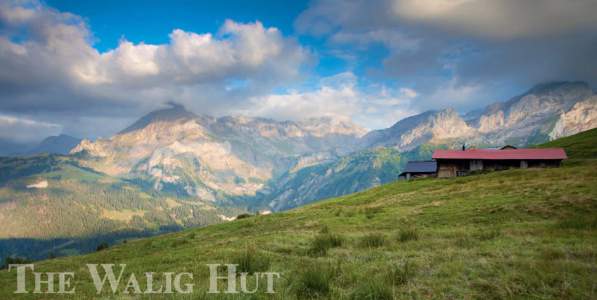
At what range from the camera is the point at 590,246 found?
9828mm

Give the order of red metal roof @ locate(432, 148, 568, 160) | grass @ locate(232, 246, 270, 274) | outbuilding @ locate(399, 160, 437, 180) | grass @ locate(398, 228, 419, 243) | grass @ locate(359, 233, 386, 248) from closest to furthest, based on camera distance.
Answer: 1. grass @ locate(232, 246, 270, 274)
2. grass @ locate(359, 233, 386, 248)
3. grass @ locate(398, 228, 419, 243)
4. red metal roof @ locate(432, 148, 568, 160)
5. outbuilding @ locate(399, 160, 437, 180)

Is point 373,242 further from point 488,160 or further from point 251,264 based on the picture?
point 488,160

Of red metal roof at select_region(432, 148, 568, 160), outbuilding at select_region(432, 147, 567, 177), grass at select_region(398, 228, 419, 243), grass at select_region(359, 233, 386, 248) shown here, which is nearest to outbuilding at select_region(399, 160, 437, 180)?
outbuilding at select_region(432, 147, 567, 177)

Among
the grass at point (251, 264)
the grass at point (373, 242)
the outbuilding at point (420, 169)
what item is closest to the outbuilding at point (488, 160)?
the outbuilding at point (420, 169)

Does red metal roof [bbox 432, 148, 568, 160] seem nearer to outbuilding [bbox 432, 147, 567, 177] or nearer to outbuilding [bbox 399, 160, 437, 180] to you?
outbuilding [bbox 432, 147, 567, 177]

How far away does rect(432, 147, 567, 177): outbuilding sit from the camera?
74.0 meters

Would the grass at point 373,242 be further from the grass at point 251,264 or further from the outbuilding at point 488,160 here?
the outbuilding at point 488,160

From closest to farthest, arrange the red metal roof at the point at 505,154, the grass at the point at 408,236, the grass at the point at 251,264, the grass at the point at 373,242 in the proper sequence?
the grass at the point at 251,264, the grass at the point at 373,242, the grass at the point at 408,236, the red metal roof at the point at 505,154

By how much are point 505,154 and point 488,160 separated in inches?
157

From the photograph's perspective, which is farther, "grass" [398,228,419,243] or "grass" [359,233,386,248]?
"grass" [398,228,419,243]

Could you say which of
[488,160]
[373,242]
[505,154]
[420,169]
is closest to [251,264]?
[373,242]

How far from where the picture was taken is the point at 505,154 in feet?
253

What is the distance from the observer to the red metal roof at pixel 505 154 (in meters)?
72.6

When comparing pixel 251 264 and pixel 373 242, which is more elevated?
pixel 251 264
